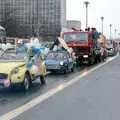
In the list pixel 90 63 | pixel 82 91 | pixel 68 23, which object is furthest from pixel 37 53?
pixel 68 23

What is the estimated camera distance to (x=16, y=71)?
17828 mm

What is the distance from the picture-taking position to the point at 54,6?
10694 cm

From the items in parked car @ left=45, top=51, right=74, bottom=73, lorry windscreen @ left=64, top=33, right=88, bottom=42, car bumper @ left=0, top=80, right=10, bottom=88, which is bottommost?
parked car @ left=45, top=51, right=74, bottom=73

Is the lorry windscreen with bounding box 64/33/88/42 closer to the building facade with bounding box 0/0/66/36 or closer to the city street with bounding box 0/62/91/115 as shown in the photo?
the city street with bounding box 0/62/91/115

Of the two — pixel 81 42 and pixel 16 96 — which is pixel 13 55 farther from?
pixel 81 42

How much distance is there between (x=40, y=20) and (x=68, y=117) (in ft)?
315

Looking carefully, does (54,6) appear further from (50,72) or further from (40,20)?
(50,72)

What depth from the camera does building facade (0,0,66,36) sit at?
99438 millimetres

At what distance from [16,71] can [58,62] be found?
11092 millimetres

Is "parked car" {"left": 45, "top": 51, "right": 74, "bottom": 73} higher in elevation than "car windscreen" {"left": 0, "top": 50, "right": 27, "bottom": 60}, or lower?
lower

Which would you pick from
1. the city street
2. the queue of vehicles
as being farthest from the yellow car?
the city street

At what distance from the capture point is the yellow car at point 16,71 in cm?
1741

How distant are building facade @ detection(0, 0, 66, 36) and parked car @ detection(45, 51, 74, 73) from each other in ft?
214

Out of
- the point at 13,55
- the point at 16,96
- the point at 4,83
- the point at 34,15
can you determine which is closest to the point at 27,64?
the point at 13,55
